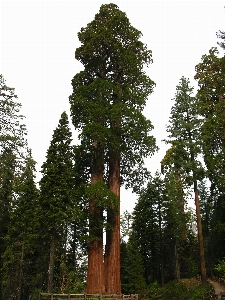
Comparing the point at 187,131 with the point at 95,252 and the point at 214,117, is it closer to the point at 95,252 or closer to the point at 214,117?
the point at 214,117

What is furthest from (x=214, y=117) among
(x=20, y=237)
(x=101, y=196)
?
(x=20, y=237)

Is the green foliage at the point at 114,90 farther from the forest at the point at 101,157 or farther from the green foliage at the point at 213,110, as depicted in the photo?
the green foliage at the point at 213,110

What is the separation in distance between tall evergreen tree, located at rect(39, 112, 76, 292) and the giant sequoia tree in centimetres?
340

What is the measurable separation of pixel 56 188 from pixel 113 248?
602 cm

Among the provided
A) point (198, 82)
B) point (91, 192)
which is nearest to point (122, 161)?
point (91, 192)

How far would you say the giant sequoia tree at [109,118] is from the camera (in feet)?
46.0

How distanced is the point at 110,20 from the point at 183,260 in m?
28.1

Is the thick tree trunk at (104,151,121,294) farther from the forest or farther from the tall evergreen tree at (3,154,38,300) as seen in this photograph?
the tall evergreen tree at (3,154,38,300)

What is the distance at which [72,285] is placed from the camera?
18953 millimetres

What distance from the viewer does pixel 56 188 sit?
1881 centimetres

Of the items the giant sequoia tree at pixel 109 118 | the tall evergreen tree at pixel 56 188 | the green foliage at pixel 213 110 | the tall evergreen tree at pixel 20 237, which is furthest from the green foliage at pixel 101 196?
the tall evergreen tree at pixel 20 237

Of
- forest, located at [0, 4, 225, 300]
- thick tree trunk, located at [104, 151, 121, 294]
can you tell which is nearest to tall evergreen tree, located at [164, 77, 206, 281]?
forest, located at [0, 4, 225, 300]

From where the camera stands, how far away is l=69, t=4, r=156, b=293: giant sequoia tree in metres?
14.0

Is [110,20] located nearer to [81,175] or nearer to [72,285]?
[81,175]
